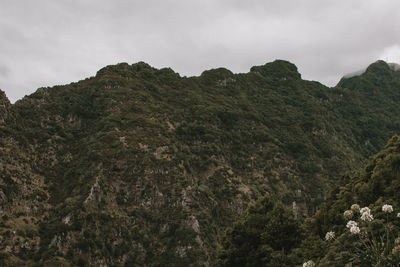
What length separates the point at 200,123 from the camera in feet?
513

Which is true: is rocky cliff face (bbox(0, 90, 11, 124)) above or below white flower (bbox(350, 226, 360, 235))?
above

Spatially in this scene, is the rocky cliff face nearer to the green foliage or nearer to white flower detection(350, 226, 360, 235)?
the green foliage

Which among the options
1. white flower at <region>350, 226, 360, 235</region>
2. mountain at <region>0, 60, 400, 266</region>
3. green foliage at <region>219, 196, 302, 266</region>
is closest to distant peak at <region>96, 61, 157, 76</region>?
mountain at <region>0, 60, 400, 266</region>

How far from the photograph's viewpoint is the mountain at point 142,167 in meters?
89.8

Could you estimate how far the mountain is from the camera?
294 feet

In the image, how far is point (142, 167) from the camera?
115 m

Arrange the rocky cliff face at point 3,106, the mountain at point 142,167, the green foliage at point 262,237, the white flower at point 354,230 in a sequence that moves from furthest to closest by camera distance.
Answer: the rocky cliff face at point 3,106 < the mountain at point 142,167 < the green foliage at point 262,237 < the white flower at point 354,230

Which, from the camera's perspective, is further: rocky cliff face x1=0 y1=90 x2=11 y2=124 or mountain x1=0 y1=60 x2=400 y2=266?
rocky cliff face x1=0 y1=90 x2=11 y2=124

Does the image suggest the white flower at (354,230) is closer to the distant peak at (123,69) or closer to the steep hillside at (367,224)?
the steep hillside at (367,224)

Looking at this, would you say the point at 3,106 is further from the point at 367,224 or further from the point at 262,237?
the point at 367,224

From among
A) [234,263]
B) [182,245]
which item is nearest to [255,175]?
[182,245]

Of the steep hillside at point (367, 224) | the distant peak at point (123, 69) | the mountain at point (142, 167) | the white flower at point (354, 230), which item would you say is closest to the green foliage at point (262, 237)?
the steep hillside at point (367, 224)

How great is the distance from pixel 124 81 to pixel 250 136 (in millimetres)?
63851

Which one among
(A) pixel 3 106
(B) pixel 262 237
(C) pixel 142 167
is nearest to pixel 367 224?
(B) pixel 262 237
